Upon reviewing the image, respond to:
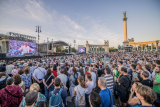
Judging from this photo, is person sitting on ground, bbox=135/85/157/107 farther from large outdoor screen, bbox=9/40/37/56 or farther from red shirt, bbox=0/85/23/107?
large outdoor screen, bbox=9/40/37/56

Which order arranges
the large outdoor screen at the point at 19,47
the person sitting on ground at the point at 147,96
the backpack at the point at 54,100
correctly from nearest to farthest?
the person sitting on ground at the point at 147,96, the backpack at the point at 54,100, the large outdoor screen at the point at 19,47

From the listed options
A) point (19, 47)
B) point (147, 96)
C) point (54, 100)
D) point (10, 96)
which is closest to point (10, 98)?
point (10, 96)

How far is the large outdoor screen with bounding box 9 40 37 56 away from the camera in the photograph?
23683 mm

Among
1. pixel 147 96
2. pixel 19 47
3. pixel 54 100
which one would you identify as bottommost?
pixel 54 100

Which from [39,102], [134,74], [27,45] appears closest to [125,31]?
[27,45]

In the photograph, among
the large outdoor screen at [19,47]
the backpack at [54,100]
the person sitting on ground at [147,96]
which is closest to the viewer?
the person sitting on ground at [147,96]

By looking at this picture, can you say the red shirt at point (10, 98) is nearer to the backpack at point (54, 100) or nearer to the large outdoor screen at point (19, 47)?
the backpack at point (54, 100)

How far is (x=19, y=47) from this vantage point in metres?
25.5

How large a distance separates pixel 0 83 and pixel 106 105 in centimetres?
412

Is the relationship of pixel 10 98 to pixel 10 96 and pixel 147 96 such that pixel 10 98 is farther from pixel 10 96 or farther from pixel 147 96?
pixel 147 96

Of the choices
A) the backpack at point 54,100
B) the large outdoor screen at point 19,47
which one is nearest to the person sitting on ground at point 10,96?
the backpack at point 54,100

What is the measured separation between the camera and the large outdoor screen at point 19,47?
23683 millimetres

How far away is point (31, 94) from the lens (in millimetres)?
1904

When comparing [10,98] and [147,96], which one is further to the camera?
[10,98]
